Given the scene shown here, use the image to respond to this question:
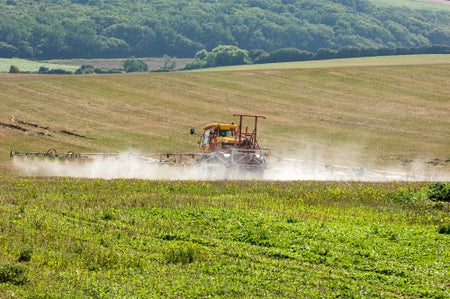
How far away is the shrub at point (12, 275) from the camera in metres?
17.8

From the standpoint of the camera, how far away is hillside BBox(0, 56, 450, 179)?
56.4 m

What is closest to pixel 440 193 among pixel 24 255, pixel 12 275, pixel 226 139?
pixel 226 139

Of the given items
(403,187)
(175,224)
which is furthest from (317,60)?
(175,224)

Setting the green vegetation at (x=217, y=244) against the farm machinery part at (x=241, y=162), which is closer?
the green vegetation at (x=217, y=244)

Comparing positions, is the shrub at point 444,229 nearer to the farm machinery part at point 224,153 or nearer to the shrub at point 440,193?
the shrub at point 440,193

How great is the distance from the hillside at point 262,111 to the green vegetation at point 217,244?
62.6 ft

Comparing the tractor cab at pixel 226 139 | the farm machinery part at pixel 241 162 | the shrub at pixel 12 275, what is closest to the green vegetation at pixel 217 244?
the shrub at pixel 12 275

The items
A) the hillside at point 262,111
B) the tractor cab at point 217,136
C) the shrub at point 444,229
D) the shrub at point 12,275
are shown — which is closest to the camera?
the shrub at point 12,275

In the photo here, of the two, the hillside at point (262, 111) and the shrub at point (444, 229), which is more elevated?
the shrub at point (444, 229)

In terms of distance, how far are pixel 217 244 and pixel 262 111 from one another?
164ft

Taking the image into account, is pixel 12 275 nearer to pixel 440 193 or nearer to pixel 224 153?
pixel 440 193

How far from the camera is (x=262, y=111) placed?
234 feet

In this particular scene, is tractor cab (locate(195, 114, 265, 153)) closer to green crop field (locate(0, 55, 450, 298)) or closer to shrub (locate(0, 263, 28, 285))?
green crop field (locate(0, 55, 450, 298))

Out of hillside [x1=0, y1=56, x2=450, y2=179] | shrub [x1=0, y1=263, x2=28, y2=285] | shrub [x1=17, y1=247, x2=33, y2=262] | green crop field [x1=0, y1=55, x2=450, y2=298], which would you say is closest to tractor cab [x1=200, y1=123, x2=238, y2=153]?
green crop field [x1=0, y1=55, x2=450, y2=298]
